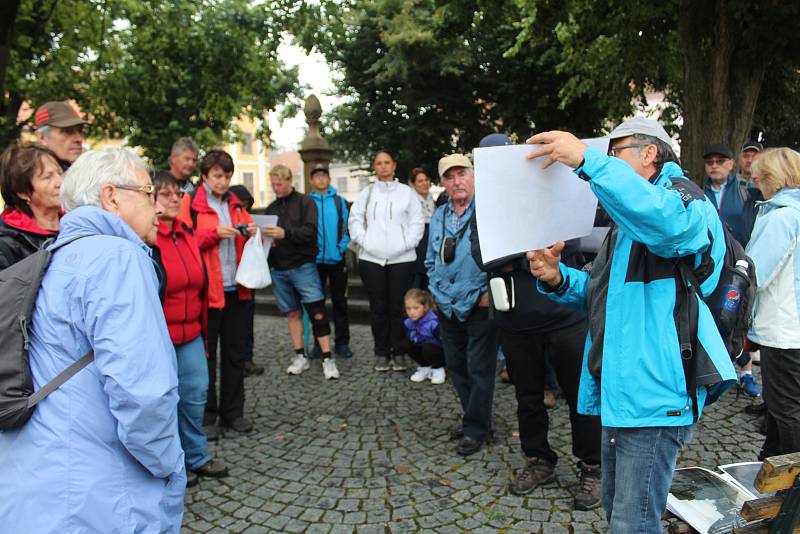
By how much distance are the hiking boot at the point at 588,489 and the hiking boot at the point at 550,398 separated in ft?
4.91

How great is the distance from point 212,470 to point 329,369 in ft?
7.26

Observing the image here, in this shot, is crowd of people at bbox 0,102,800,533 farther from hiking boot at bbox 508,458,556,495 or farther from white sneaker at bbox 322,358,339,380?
white sneaker at bbox 322,358,339,380

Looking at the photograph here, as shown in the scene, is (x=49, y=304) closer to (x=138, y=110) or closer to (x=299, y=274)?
(x=299, y=274)

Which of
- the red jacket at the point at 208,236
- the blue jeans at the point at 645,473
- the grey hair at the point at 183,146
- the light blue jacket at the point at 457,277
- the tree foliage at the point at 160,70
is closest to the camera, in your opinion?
the blue jeans at the point at 645,473

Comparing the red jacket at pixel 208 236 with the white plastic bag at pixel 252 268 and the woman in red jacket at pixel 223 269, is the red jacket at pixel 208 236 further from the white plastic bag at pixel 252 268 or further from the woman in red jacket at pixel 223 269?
the white plastic bag at pixel 252 268

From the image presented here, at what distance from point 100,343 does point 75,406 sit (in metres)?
0.20

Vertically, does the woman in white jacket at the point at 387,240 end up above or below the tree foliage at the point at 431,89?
below

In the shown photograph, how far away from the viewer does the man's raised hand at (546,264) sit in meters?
2.45

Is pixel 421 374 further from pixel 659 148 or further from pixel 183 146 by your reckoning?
pixel 659 148

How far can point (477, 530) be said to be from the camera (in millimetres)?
3100

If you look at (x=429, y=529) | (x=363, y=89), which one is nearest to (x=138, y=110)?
(x=363, y=89)

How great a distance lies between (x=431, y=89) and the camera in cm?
A: 1423

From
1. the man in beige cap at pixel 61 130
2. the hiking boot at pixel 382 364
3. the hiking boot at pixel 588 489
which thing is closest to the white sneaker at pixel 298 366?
the hiking boot at pixel 382 364

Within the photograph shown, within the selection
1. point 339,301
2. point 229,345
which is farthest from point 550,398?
point 339,301
